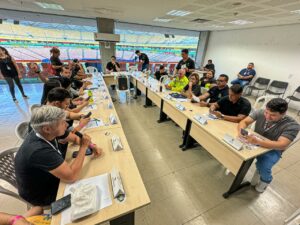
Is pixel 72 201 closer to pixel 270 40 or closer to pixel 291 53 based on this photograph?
pixel 291 53

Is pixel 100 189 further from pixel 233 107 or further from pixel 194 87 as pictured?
pixel 194 87

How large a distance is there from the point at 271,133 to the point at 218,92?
1.10 m

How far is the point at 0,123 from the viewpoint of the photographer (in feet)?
9.05

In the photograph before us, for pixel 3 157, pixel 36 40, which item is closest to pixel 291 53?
pixel 3 157

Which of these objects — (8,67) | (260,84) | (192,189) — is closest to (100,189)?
(192,189)

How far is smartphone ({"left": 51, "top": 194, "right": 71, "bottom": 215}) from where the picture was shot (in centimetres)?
75

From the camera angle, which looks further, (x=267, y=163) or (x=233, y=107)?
(x=233, y=107)

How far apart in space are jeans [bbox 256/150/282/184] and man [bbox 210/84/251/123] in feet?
1.73

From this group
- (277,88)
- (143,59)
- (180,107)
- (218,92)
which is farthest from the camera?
(143,59)

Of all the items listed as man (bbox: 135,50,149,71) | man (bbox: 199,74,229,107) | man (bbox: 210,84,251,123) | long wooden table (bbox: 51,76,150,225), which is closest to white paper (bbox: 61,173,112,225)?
long wooden table (bbox: 51,76,150,225)

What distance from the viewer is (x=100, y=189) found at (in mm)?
878

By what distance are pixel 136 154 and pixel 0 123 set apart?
2976 millimetres

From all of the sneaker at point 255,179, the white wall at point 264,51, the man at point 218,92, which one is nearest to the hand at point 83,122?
the man at point 218,92

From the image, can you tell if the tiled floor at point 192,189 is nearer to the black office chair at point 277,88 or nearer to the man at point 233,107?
the man at point 233,107
